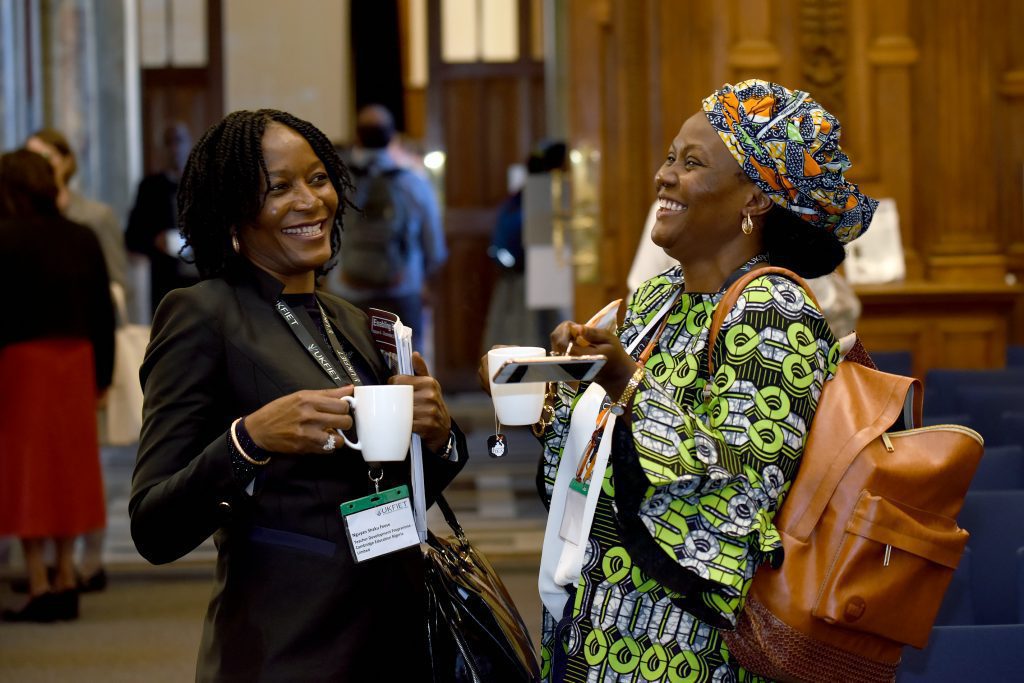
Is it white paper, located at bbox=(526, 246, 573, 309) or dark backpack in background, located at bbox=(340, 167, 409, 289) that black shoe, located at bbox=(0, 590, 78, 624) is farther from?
white paper, located at bbox=(526, 246, 573, 309)

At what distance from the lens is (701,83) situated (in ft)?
23.7

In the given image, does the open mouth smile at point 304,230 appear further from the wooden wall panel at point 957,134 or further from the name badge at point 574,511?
the wooden wall panel at point 957,134

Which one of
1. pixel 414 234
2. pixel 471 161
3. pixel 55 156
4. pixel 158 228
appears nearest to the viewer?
pixel 55 156

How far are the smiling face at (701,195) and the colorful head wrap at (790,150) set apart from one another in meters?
0.02

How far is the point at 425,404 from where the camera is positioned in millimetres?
2037

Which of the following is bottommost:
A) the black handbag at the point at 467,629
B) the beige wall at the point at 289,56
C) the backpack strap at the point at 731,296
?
the black handbag at the point at 467,629

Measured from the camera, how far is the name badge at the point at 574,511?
6.47 feet

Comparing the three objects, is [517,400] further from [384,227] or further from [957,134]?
[384,227]

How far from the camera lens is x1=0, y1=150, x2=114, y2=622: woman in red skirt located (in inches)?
199

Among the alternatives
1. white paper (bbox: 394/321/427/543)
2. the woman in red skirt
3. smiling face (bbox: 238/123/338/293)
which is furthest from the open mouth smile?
the woman in red skirt

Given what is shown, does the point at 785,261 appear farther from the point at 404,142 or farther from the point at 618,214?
the point at 404,142

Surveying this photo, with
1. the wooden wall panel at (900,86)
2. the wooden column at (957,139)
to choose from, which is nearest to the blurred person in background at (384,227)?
the wooden wall panel at (900,86)

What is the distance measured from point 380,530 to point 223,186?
58cm

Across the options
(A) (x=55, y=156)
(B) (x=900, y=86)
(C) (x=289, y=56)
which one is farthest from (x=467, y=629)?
(C) (x=289, y=56)
